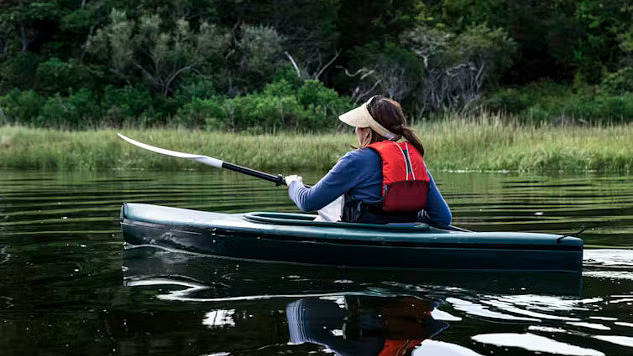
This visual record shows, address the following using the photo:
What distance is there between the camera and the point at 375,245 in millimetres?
5125

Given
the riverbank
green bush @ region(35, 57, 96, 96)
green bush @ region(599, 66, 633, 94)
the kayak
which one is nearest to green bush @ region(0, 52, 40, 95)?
green bush @ region(35, 57, 96, 96)

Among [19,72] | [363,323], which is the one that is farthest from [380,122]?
[19,72]

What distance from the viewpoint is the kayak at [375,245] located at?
500cm

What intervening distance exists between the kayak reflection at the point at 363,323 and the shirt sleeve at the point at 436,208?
3.45ft

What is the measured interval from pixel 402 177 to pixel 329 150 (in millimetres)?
11971

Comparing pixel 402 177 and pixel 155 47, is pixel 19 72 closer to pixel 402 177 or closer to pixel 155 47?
pixel 155 47

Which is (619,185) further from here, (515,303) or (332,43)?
(332,43)

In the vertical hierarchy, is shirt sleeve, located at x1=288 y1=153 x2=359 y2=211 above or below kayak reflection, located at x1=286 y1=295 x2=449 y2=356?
above

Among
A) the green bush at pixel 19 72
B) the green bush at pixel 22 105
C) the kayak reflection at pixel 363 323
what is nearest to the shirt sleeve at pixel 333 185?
the kayak reflection at pixel 363 323

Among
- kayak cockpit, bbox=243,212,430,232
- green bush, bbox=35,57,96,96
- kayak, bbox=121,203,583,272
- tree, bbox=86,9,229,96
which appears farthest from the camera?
green bush, bbox=35,57,96,96

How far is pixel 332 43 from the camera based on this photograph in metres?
34.5

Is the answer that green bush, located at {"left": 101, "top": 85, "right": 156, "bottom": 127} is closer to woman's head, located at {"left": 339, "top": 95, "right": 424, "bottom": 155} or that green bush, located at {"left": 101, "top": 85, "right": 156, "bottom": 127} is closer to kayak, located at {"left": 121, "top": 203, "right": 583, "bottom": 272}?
kayak, located at {"left": 121, "top": 203, "right": 583, "bottom": 272}

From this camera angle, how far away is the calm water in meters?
3.46

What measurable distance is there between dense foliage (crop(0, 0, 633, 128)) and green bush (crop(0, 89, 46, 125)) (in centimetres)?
4
